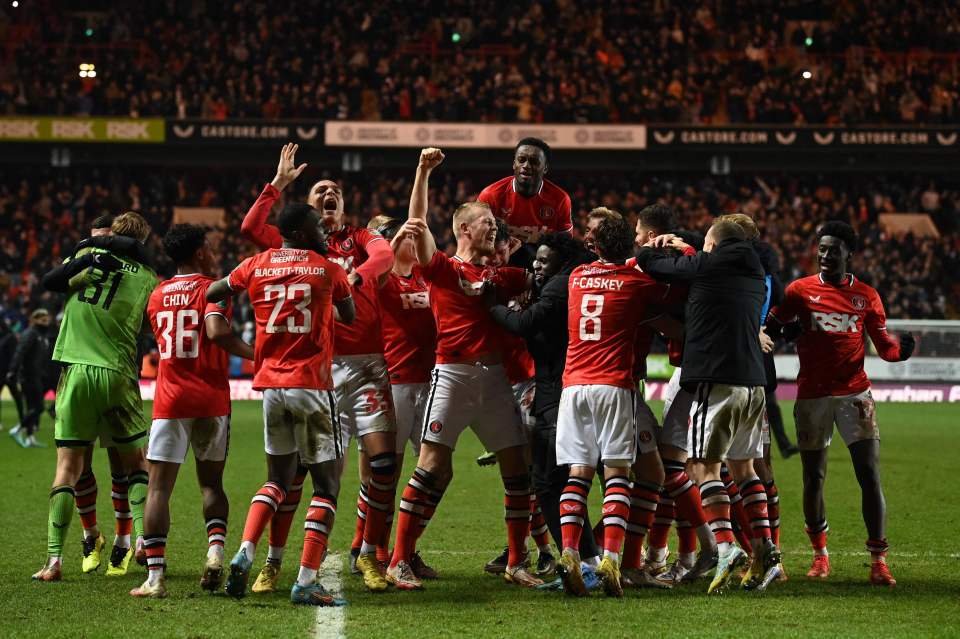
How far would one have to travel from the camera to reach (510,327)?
691 centimetres

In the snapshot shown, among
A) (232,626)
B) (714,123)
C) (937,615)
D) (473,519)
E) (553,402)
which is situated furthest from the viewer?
(714,123)

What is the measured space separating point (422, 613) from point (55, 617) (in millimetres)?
1903

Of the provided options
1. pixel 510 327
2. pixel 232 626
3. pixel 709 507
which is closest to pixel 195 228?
pixel 510 327

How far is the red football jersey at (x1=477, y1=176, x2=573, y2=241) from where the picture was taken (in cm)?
845

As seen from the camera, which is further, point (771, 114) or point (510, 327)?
point (771, 114)

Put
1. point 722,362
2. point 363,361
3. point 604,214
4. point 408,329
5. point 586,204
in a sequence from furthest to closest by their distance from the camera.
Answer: point 586,204, point 408,329, point 604,214, point 363,361, point 722,362

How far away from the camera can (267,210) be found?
7199 mm

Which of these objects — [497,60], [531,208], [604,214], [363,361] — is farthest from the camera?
[497,60]

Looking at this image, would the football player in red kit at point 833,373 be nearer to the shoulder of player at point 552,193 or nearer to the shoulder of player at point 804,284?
the shoulder of player at point 804,284

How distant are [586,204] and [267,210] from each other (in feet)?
94.2

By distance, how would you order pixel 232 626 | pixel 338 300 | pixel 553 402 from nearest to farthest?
pixel 232 626 → pixel 338 300 → pixel 553 402

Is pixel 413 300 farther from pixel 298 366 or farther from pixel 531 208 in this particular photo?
pixel 298 366

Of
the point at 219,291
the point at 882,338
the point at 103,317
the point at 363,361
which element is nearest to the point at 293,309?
the point at 219,291

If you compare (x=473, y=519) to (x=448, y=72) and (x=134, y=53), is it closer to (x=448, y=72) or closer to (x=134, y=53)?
(x=448, y=72)
